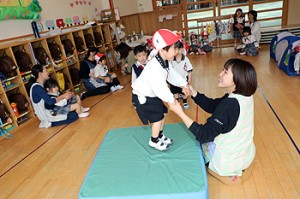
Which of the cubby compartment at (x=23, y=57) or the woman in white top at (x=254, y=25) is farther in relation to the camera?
the woman in white top at (x=254, y=25)

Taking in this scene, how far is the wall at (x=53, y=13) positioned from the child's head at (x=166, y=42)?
2757mm

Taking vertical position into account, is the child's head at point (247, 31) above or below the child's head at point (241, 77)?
below

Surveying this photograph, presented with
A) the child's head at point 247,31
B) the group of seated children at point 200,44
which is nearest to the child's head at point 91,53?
the group of seated children at point 200,44

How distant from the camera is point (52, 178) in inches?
87.6

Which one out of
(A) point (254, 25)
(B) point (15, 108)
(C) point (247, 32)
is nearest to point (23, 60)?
(B) point (15, 108)

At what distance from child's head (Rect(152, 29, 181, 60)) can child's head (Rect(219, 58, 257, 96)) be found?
1.51ft

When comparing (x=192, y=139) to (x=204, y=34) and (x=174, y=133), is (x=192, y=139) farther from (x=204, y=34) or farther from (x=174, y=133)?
(x=204, y=34)

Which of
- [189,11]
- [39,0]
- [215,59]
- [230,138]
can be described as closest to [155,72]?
[230,138]

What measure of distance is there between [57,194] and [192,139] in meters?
1.26

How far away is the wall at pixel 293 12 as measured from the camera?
6.74 metres

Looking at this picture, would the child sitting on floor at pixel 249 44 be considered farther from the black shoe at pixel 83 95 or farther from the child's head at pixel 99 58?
the black shoe at pixel 83 95

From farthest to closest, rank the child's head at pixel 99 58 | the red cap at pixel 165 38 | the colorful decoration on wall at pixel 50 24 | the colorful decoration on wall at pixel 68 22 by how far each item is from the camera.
A: the colorful decoration on wall at pixel 68 22
the child's head at pixel 99 58
the colorful decoration on wall at pixel 50 24
the red cap at pixel 165 38

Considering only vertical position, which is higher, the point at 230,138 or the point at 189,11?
the point at 189,11

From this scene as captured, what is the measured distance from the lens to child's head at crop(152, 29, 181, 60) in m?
1.83
